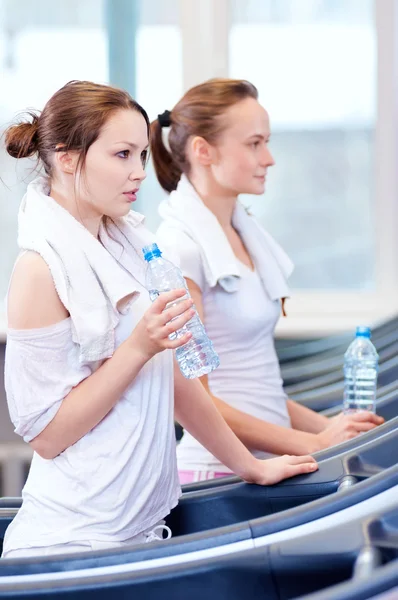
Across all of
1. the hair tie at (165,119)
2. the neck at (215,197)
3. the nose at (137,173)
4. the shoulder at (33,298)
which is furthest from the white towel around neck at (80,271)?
the hair tie at (165,119)

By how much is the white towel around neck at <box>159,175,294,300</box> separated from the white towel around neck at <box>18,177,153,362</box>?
0.51 m

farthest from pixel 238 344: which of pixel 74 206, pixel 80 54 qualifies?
pixel 80 54

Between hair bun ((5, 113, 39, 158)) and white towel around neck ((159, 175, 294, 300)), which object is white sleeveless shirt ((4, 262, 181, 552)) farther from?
white towel around neck ((159, 175, 294, 300))

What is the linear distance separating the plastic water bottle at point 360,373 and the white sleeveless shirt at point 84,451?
2.81ft

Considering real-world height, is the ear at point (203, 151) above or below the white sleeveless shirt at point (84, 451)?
above

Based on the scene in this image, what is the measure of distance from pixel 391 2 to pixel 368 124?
55 centimetres

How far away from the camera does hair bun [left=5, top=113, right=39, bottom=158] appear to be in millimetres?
1628

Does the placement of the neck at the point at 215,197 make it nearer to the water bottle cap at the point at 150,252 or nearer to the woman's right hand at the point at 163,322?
the water bottle cap at the point at 150,252

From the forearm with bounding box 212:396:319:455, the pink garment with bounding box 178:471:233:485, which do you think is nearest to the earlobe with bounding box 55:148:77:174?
the forearm with bounding box 212:396:319:455

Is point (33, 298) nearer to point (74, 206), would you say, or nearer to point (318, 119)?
point (74, 206)

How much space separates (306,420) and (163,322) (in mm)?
1084

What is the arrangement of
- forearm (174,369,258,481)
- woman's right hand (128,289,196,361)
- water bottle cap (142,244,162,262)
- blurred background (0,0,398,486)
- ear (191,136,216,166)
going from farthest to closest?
1. blurred background (0,0,398,486)
2. ear (191,136,216,166)
3. forearm (174,369,258,481)
4. water bottle cap (142,244,162,262)
5. woman's right hand (128,289,196,361)

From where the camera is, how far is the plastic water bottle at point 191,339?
5.34 feet

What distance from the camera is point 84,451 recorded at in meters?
1.51
